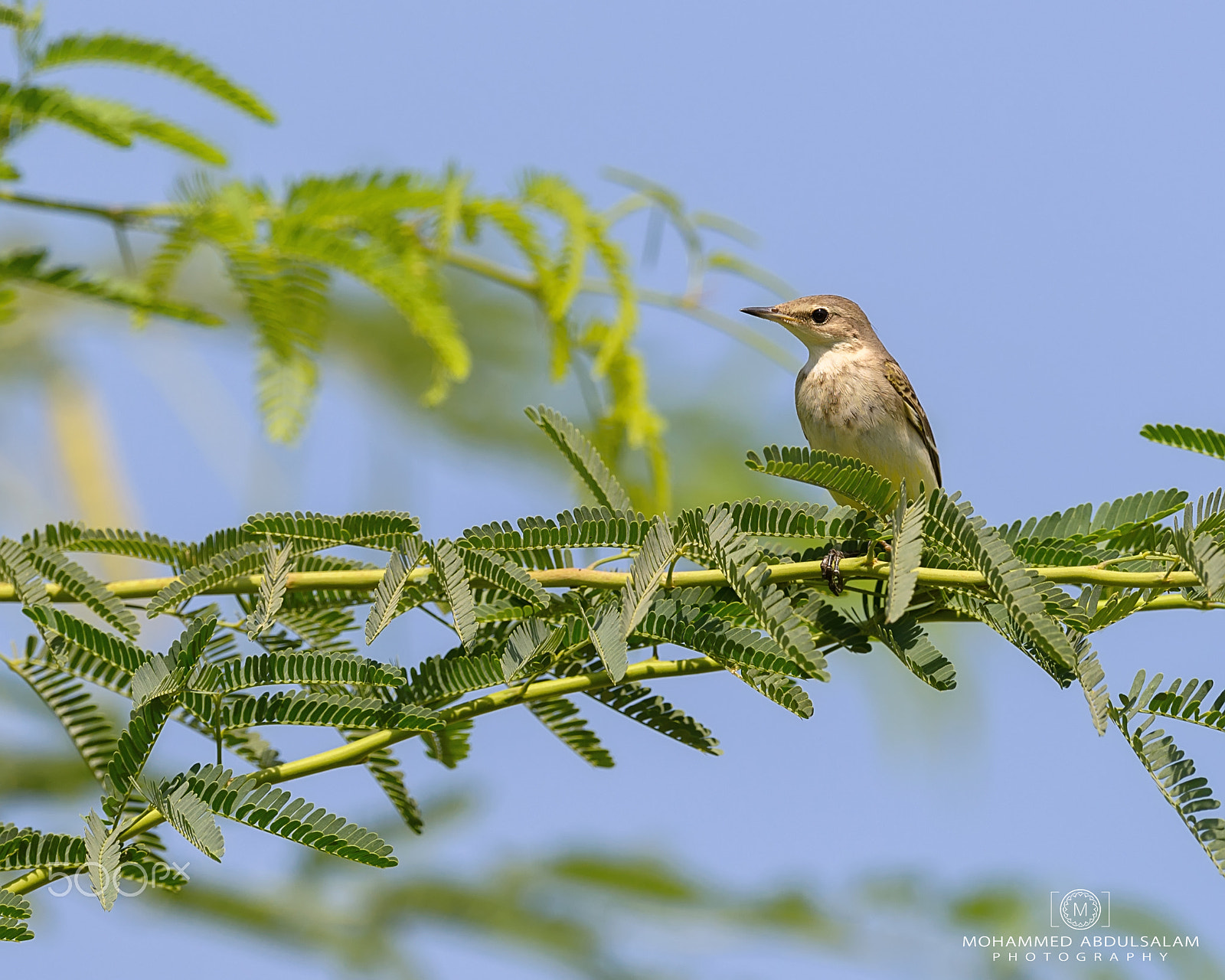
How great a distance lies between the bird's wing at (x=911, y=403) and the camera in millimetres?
5164

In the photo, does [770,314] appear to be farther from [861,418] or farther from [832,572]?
[832,572]

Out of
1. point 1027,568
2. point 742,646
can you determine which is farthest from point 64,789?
point 1027,568

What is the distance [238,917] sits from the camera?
5.09m

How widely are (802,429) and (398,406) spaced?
7.78ft

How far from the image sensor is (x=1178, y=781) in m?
2.15

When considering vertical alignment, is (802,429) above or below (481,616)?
above

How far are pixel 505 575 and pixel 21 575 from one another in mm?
998

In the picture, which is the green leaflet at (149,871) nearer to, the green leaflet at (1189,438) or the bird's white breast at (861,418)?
the green leaflet at (1189,438)

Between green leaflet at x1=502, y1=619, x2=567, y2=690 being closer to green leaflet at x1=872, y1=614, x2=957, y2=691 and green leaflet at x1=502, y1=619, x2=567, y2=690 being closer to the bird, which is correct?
green leaflet at x1=872, y1=614, x2=957, y2=691

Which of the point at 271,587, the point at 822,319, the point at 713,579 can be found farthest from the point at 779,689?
the point at 822,319

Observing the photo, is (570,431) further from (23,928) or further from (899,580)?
(23,928)

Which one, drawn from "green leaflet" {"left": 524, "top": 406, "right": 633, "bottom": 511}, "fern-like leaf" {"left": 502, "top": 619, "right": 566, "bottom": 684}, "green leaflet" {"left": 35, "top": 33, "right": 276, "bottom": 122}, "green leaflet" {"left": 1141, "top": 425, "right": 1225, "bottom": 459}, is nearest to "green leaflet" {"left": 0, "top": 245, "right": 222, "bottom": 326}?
"green leaflet" {"left": 35, "top": 33, "right": 276, "bottom": 122}

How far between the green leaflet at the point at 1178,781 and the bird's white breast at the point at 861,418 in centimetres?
250

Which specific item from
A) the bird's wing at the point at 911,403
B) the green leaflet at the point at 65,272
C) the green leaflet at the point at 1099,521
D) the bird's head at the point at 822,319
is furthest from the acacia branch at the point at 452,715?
the bird's head at the point at 822,319
